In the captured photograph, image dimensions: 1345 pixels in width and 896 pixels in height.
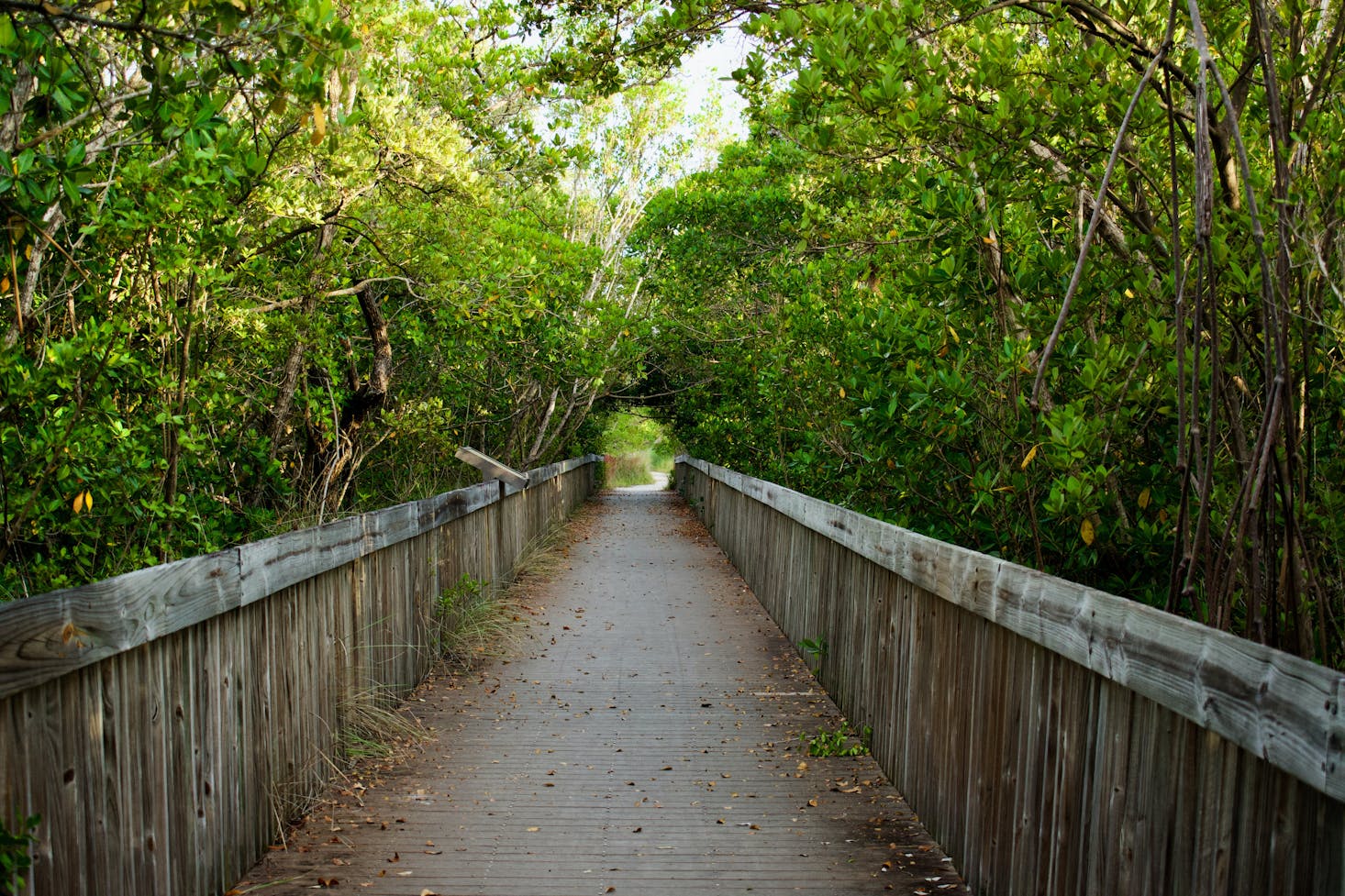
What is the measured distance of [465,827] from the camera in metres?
5.11

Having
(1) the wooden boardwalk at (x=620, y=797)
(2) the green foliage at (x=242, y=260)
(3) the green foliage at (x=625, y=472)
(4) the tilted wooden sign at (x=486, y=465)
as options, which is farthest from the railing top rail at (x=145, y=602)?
(3) the green foliage at (x=625, y=472)

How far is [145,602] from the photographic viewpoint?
3414mm

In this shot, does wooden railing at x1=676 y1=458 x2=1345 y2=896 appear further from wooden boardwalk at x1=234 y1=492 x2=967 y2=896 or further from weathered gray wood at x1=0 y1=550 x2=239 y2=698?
weathered gray wood at x1=0 y1=550 x2=239 y2=698

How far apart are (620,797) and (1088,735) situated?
2930 millimetres

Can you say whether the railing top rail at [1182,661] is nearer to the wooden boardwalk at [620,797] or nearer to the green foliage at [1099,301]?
the green foliage at [1099,301]

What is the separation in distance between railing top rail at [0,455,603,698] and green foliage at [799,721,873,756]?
2740 mm

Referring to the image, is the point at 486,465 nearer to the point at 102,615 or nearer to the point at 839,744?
the point at 839,744

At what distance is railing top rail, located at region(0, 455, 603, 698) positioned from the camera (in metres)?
2.75

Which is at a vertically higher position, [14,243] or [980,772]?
[14,243]

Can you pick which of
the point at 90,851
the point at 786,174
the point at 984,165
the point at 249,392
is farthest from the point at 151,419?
the point at 786,174

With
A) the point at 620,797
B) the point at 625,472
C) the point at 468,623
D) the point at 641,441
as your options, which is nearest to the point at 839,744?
the point at 620,797

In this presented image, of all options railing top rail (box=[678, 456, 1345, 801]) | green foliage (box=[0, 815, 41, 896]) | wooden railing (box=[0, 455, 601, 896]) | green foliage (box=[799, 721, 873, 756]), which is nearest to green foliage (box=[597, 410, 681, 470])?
green foliage (box=[799, 721, 873, 756])

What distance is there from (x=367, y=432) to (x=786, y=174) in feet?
28.7

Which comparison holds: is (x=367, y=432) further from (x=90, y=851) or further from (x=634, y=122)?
(x=634, y=122)
